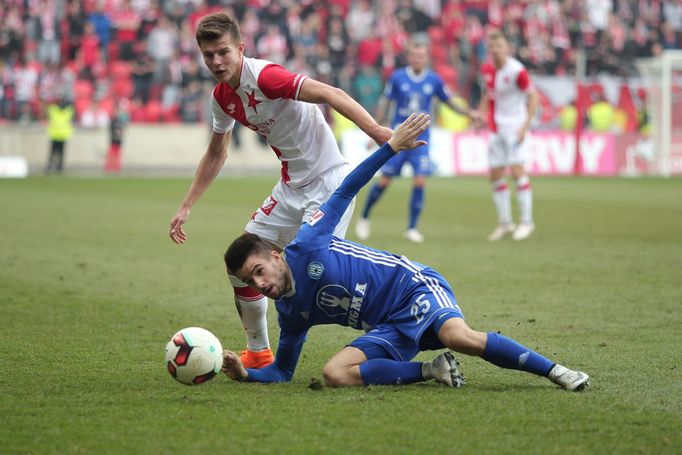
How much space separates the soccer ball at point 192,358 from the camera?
5129 mm

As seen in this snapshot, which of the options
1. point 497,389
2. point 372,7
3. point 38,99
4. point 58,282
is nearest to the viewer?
point 497,389

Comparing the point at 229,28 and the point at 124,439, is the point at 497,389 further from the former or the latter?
the point at 229,28

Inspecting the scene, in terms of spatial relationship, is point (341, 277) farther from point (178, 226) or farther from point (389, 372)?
point (178, 226)

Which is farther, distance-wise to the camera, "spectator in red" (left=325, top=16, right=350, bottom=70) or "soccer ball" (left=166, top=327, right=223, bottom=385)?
"spectator in red" (left=325, top=16, right=350, bottom=70)

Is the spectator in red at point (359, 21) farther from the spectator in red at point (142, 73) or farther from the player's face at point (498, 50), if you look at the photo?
the player's face at point (498, 50)

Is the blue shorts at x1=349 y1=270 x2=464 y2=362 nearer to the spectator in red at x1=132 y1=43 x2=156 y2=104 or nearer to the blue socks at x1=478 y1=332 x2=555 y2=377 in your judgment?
the blue socks at x1=478 y1=332 x2=555 y2=377

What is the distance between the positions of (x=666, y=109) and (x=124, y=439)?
2535 centimetres

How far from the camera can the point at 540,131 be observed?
2789 cm

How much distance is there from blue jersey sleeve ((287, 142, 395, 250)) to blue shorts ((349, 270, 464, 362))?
530 millimetres

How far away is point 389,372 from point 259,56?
78.5 ft

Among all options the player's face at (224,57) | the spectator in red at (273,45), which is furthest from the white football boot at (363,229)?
the spectator in red at (273,45)

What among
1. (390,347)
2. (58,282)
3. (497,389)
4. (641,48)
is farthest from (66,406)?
(641,48)

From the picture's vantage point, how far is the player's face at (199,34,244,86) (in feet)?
Result: 18.8

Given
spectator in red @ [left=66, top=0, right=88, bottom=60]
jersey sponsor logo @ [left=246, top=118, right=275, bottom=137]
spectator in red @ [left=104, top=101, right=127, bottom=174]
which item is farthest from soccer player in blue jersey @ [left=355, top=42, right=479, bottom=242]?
spectator in red @ [left=66, top=0, right=88, bottom=60]
